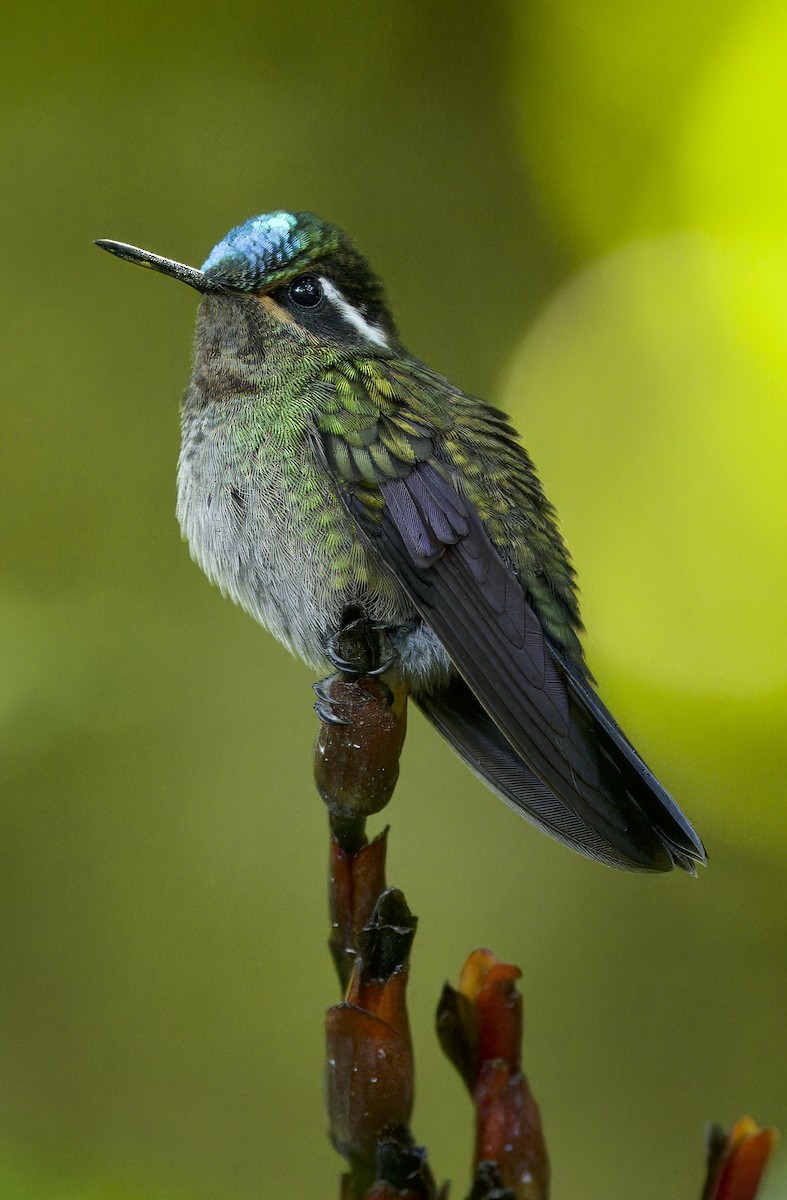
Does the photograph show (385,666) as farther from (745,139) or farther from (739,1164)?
(745,139)

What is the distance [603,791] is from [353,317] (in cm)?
91

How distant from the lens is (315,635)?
1.68 meters

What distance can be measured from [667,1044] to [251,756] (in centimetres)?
130

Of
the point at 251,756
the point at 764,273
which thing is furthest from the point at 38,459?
the point at 764,273

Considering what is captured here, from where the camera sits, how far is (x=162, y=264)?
1.51 metres

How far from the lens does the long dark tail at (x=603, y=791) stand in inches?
51.7

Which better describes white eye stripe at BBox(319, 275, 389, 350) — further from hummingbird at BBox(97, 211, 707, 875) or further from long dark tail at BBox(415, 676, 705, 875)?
long dark tail at BBox(415, 676, 705, 875)

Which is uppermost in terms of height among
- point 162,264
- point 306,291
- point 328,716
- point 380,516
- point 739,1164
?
point 306,291

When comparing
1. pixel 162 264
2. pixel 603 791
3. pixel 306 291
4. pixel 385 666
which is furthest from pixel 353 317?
pixel 603 791

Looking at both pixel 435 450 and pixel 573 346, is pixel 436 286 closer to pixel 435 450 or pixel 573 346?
pixel 573 346

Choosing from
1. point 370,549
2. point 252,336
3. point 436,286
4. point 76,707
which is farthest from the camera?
point 436,286

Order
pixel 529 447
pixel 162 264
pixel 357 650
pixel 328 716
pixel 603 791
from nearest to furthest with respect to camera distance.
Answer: pixel 328 716 → pixel 357 650 → pixel 603 791 → pixel 162 264 → pixel 529 447

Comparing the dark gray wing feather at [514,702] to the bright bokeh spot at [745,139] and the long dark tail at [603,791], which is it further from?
the bright bokeh spot at [745,139]

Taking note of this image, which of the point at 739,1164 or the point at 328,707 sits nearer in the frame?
the point at 739,1164
